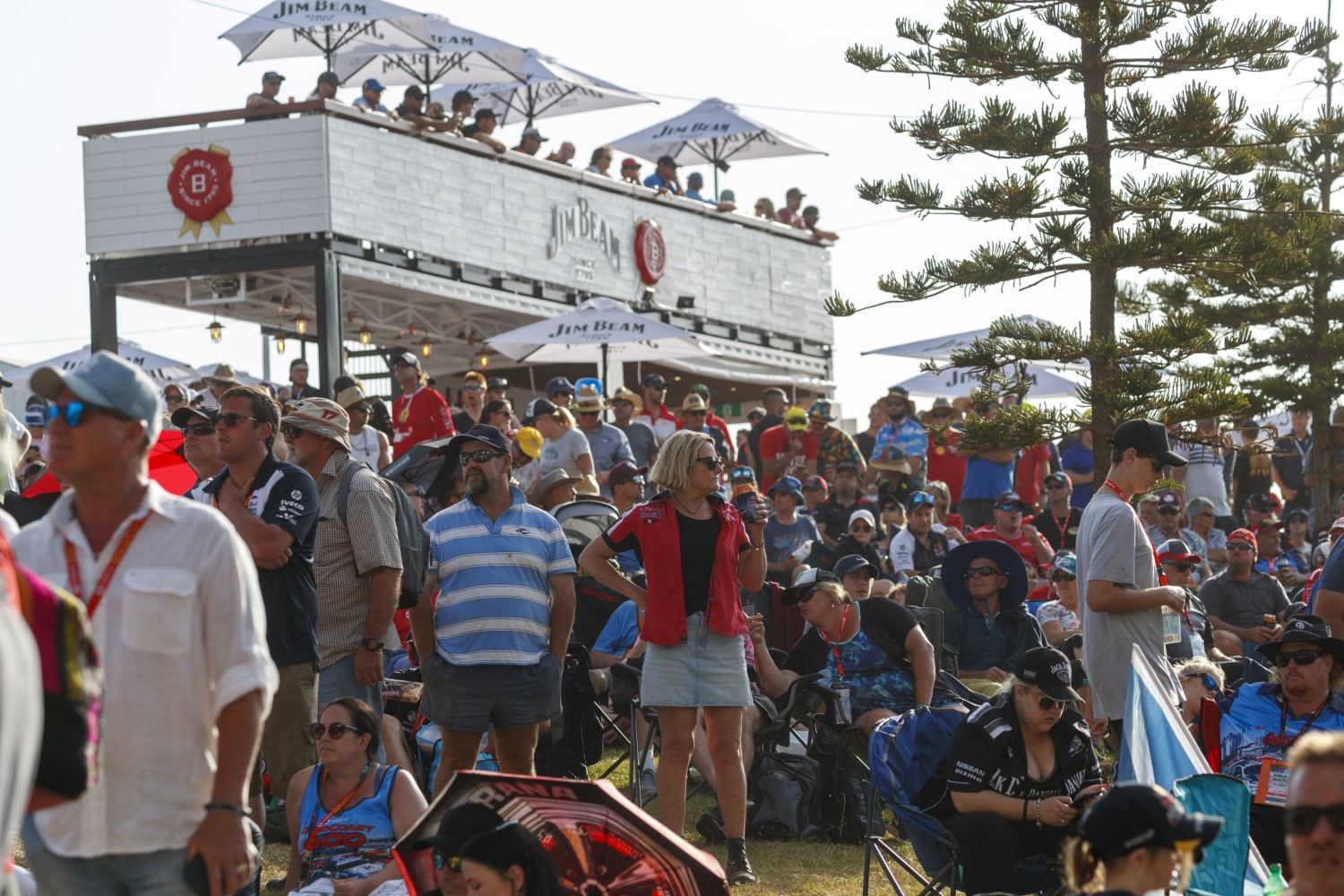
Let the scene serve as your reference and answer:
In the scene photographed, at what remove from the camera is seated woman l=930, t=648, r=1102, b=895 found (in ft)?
21.9

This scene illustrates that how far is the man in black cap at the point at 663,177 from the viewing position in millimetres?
27672

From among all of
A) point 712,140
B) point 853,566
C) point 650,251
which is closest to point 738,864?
point 853,566

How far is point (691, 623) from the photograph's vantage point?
7555 mm

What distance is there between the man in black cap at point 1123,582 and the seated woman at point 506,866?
287cm

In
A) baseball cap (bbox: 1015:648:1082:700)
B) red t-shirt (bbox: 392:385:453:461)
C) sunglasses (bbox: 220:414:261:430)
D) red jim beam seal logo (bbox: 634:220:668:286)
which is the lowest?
baseball cap (bbox: 1015:648:1082:700)

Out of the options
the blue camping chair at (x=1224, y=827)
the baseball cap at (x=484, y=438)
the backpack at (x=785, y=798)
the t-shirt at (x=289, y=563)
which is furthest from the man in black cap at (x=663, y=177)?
the blue camping chair at (x=1224, y=827)

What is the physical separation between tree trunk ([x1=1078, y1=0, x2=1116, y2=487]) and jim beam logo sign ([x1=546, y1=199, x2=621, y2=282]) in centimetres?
1438

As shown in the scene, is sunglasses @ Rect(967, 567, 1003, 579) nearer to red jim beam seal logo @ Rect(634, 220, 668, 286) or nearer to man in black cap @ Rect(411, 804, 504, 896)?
man in black cap @ Rect(411, 804, 504, 896)

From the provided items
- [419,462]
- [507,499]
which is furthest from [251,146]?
[507,499]

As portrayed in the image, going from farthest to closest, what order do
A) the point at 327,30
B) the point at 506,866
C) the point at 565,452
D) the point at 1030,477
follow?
1. the point at 327,30
2. the point at 1030,477
3. the point at 565,452
4. the point at 506,866

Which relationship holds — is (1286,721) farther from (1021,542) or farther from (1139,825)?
(1021,542)

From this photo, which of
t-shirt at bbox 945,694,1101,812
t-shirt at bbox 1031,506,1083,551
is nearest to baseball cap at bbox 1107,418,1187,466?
t-shirt at bbox 945,694,1101,812

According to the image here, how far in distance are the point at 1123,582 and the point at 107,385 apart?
14.8 ft

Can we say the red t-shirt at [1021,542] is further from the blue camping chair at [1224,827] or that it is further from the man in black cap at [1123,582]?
the blue camping chair at [1224,827]
